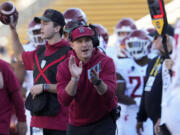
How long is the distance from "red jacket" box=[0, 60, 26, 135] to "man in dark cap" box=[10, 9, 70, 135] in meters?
0.19

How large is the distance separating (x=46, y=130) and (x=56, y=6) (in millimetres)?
11644

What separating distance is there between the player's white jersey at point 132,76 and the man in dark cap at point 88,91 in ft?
9.16

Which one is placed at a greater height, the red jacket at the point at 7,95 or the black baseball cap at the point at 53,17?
the black baseball cap at the point at 53,17

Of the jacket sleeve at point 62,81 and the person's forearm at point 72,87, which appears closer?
the person's forearm at point 72,87

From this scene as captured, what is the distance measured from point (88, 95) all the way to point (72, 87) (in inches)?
12.2

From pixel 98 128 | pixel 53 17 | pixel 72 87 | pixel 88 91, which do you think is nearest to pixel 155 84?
pixel 53 17

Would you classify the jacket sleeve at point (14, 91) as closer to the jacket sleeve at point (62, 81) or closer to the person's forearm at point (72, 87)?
the jacket sleeve at point (62, 81)

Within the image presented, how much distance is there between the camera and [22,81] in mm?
7633

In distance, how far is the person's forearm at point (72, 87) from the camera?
14.7ft

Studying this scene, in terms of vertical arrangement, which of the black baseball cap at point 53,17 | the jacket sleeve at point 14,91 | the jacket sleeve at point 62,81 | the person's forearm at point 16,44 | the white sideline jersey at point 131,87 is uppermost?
the black baseball cap at point 53,17

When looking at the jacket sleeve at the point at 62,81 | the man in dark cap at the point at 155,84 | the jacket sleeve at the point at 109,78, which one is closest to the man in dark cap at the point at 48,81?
the jacket sleeve at the point at 62,81

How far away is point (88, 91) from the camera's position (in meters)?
4.80

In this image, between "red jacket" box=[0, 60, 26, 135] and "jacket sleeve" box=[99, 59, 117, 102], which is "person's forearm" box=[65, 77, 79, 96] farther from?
"red jacket" box=[0, 60, 26, 135]

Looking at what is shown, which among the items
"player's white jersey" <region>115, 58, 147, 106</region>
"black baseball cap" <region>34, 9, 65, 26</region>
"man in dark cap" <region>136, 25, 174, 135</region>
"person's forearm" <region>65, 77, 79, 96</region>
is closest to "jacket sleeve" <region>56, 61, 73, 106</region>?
"person's forearm" <region>65, 77, 79, 96</region>
